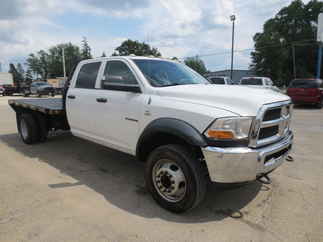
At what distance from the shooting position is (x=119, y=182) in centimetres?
363

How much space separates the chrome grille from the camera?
2410mm

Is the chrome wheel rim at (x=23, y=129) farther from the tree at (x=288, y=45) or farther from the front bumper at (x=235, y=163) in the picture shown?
the tree at (x=288, y=45)

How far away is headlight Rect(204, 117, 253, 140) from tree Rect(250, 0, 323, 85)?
1961 inches

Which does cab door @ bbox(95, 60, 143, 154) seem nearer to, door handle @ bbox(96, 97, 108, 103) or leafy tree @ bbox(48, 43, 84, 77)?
door handle @ bbox(96, 97, 108, 103)

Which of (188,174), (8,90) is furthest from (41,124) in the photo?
(8,90)

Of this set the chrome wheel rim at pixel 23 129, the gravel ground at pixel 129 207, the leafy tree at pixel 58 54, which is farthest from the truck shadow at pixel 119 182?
the leafy tree at pixel 58 54

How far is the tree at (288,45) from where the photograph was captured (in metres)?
45.8

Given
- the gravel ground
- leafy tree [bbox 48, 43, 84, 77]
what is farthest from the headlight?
leafy tree [bbox 48, 43, 84, 77]

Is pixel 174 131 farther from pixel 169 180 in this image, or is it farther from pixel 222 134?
pixel 169 180

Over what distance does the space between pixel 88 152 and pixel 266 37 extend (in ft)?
167

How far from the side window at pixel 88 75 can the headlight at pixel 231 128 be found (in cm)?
253

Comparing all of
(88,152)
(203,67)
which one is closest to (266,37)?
(203,67)

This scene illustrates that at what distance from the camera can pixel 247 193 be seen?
327 centimetres

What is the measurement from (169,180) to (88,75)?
259cm
